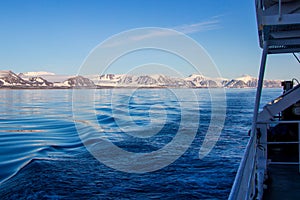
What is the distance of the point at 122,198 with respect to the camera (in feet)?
20.5

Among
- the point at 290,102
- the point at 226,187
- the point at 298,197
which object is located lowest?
the point at 226,187

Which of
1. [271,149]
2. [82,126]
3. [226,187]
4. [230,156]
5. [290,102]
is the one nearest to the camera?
[290,102]

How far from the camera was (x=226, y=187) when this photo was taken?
277 inches

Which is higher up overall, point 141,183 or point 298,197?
point 298,197

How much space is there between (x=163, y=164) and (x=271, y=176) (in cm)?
510

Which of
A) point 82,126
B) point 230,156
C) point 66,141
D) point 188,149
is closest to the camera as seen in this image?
point 230,156

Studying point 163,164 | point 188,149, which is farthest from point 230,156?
point 163,164

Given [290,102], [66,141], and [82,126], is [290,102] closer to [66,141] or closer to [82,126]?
[66,141]

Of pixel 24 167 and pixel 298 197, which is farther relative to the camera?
pixel 24 167

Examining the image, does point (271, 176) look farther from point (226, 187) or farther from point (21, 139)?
point (21, 139)

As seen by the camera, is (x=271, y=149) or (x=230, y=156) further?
(x=230, y=156)

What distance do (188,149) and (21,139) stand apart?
762cm

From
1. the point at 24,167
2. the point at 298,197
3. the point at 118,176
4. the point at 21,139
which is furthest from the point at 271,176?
the point at 21,139

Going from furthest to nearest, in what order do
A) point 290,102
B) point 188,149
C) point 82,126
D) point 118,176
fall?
point 82,126, point 188,149, point 118,176, point 290,102
